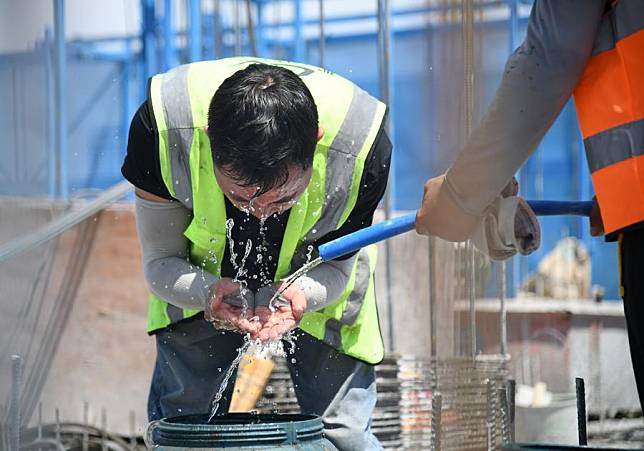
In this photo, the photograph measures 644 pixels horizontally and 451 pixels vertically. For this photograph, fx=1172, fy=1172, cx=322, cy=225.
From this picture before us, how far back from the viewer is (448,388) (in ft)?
15.4

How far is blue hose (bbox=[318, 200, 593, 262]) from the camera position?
2535 millimetres

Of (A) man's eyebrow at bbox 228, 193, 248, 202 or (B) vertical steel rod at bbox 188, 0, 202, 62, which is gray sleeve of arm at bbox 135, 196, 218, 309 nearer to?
(A) man's eyebrow at bbox 228, 193, 248, 202

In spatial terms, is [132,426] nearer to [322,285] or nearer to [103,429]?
[103,429]

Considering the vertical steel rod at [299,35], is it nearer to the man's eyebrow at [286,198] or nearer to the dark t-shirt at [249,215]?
the dark t-shirt at [249,215]

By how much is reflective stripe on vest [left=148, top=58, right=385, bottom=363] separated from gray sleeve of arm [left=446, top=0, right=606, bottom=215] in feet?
2.40

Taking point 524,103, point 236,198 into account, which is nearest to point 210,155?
point 236,198

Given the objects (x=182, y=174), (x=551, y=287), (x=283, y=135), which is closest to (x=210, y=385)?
(x=182, y=174)

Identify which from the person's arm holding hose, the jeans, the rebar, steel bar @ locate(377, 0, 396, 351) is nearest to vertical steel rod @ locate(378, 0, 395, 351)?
steel bar @ locate(377, 0, 396, 351)

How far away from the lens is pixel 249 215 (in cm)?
300

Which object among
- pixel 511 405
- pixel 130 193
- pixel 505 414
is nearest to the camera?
pixel 511 405

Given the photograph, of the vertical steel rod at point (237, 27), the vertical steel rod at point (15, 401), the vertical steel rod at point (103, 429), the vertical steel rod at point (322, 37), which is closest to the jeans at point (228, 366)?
the vertical steel rod at point (15, 401)

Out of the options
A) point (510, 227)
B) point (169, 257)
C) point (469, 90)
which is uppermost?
point (469, 90)

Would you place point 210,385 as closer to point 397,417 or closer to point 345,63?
point 397,417

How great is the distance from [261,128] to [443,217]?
52 centimetres
